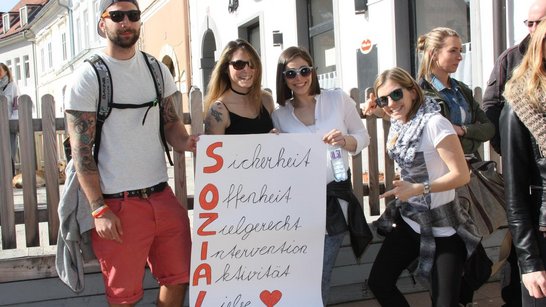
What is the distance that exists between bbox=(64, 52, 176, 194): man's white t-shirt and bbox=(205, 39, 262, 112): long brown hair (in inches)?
17.1

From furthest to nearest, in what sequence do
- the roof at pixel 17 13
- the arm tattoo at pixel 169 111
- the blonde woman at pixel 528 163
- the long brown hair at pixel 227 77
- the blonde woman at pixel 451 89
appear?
the roof at pixel 17 13, the blonde woman at pixel 451 89, the long brown hair at pixel 227 77, the arm tattoo at pixel 169 111, the blonde woman at pixel 528 163

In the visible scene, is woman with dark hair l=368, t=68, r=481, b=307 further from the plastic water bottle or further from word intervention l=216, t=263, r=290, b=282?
word intervention l=216, t=263, r=290, b=282

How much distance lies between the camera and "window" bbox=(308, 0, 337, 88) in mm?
Result: 10742

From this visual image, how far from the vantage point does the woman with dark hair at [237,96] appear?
3.26 m

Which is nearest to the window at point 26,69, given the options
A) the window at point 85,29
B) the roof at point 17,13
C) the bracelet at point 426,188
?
the roof at point 17,13

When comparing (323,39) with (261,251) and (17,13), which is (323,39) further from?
(17,13)

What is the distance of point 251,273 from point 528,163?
157 cm

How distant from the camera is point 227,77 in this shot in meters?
3.38

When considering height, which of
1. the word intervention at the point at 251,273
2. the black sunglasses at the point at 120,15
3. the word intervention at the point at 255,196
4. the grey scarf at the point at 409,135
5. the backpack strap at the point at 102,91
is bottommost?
the word intervention at the point at 251,273

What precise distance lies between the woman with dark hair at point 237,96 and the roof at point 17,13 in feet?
167

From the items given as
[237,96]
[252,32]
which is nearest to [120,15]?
[237,96]

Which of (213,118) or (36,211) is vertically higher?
(213,118)

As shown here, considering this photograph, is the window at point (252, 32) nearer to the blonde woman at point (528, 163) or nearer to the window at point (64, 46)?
the blonde woman at point (528, 163)

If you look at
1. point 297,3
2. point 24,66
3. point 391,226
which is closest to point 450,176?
point 391,226
